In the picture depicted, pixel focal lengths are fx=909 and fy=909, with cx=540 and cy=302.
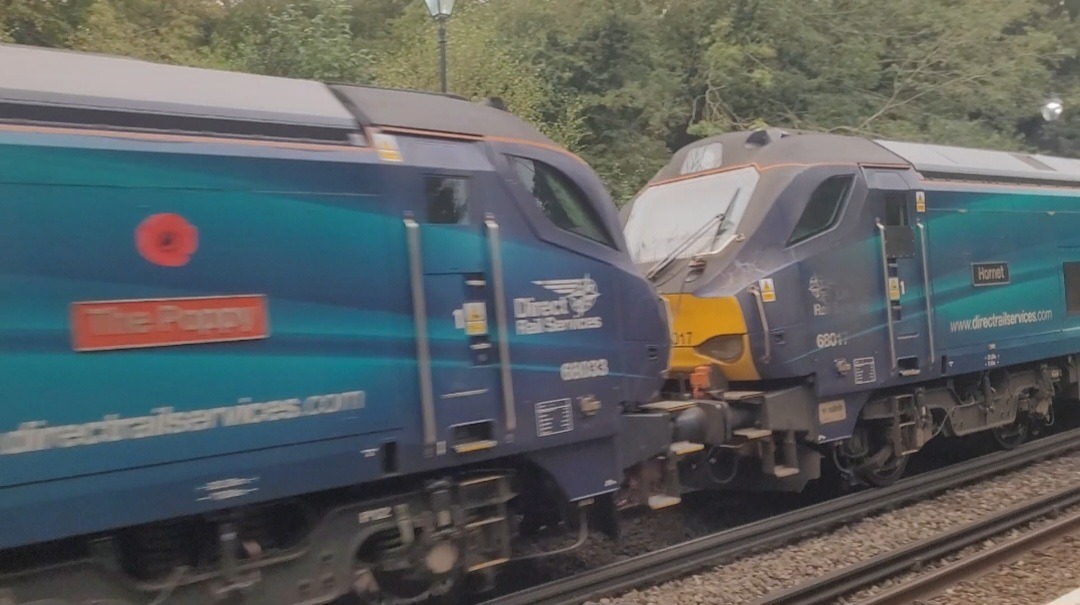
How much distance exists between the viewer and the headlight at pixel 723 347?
775 cm

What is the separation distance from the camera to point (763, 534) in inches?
303

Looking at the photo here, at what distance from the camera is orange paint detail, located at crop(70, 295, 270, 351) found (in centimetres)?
389

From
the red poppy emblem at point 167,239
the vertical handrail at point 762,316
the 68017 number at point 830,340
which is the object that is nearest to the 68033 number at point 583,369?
the vertical handrail at point 762,316

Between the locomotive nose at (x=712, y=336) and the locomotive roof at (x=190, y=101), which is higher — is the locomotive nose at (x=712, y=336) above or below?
below

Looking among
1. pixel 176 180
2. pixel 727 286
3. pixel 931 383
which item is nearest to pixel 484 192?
pixel 176 180

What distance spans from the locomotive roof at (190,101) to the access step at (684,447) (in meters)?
2.81

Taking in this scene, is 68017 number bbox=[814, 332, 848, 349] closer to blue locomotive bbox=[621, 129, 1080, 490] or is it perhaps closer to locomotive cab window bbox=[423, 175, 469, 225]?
blue locomotive bbox=[621, 129, 1080, 490]

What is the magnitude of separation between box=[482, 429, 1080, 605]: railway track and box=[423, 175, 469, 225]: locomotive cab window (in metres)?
2.54

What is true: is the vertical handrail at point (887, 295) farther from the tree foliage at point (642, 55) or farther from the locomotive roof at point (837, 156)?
the tree foliage at point (642, 55)

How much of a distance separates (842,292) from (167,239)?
20.1 feet

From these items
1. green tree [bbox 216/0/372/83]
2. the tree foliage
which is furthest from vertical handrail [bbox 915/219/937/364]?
green tree [bbox 216/0/372/83]

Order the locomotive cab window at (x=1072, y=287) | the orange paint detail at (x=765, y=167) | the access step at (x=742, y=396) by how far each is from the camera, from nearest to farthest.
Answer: the access step at (x=742, y=396) → the orange paint detail at (x=765, y=167) → the locomotive cab window at (x=1072, y=287)

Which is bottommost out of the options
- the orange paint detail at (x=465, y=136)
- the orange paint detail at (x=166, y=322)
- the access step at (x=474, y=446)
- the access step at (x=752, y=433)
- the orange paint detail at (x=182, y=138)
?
the access step at (x=752, y=433)

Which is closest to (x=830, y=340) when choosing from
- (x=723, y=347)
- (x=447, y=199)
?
(x=723, y=347)
